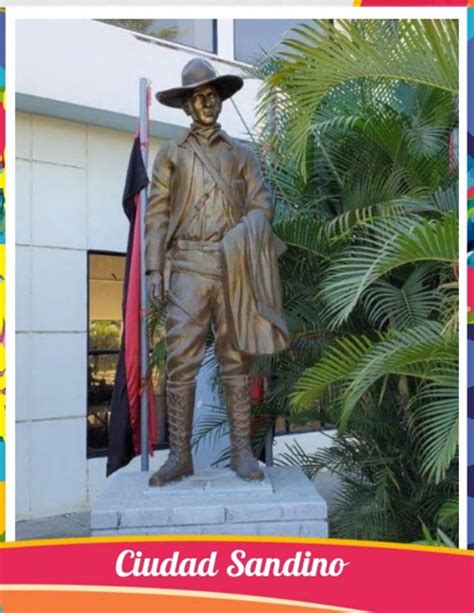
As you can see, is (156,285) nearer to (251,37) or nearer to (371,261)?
(371,261)

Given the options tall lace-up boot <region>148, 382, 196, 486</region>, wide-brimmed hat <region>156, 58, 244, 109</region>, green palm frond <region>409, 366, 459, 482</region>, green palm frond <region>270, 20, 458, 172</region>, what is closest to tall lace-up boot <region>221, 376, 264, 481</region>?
tall lace-up boot <region>148, 382, 196, 486</region>

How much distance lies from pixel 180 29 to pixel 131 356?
360 cm

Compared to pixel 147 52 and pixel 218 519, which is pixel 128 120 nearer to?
pixel 147 52

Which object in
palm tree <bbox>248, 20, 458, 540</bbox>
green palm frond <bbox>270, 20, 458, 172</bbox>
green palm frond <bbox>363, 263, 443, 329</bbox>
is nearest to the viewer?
green palm frond <bbox>270, 20, 458, 172</bbox>

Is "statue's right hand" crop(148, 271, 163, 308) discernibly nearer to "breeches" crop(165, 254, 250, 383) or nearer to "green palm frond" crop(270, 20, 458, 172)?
"breeches" crop(165, 254, 250, 383)

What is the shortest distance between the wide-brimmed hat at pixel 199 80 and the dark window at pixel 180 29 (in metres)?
2.92

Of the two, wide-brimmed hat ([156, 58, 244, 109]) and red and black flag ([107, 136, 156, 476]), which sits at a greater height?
wide-brimmed hat ([156, 58, 244, 109])

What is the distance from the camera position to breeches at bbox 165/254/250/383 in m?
3.90

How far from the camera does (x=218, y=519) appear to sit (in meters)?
3.46

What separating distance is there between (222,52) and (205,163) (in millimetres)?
3533

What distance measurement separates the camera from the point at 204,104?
3.97 meters

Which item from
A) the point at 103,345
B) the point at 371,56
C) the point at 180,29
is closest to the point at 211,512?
the point at 371,56

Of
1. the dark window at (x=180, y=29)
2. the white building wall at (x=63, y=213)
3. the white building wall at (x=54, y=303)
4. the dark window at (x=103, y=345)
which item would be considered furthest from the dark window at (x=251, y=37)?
the dark window at (x=103, y=345)

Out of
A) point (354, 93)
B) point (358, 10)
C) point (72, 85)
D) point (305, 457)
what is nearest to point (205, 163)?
point (358, 10)
